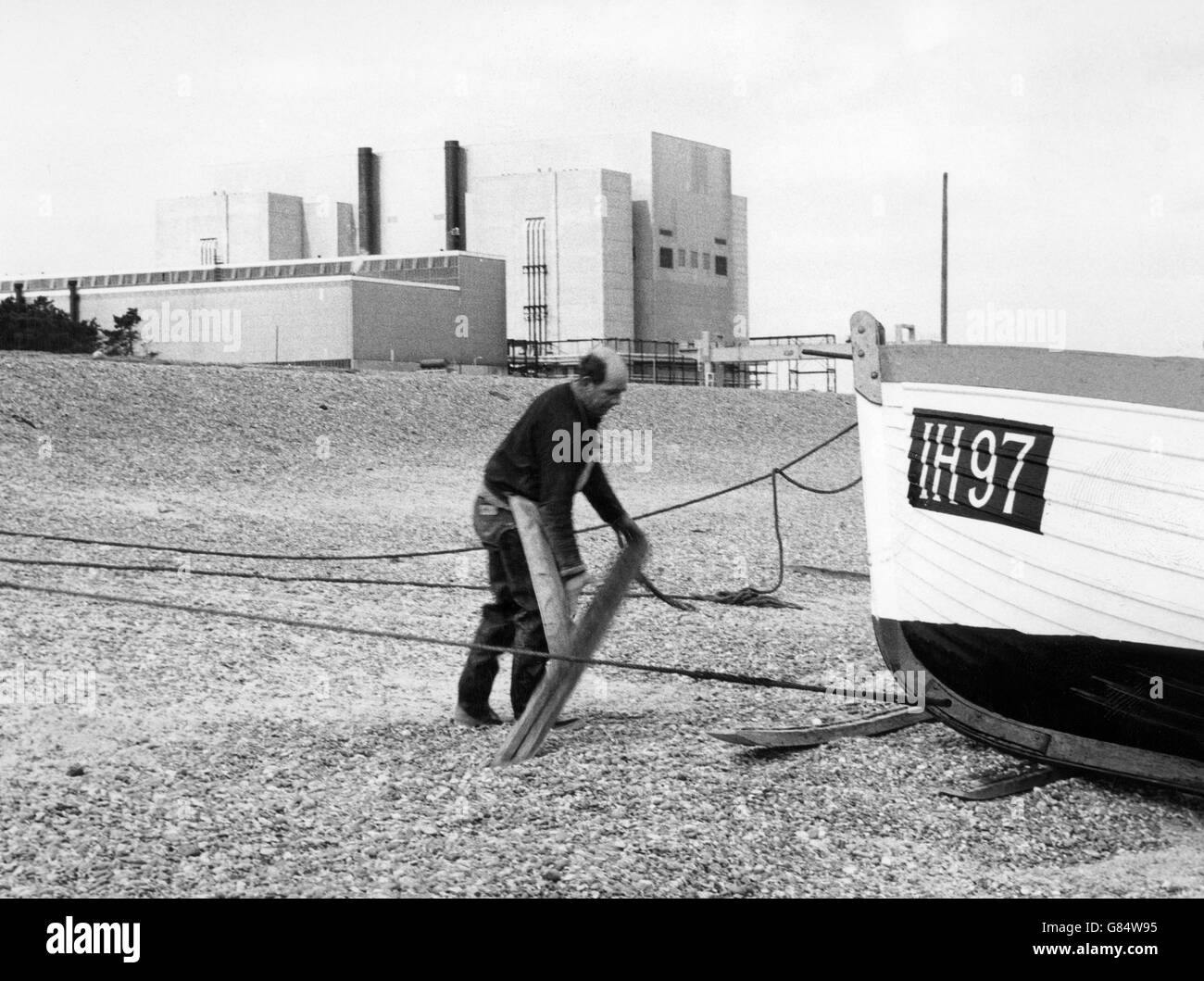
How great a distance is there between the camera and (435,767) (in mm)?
6805

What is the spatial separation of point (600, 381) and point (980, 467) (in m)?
2.02

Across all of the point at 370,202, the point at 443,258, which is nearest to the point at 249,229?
the point at 370,202

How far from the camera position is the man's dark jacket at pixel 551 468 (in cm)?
655

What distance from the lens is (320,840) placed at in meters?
5.84

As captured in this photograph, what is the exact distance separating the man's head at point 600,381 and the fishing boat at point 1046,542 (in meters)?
1.58

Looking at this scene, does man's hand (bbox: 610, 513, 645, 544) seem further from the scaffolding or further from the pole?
the scaffolding

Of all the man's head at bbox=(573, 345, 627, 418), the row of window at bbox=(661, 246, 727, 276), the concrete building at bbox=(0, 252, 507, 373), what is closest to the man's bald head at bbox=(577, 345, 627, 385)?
the man's head at bbox=(573, 345, 627, 418)

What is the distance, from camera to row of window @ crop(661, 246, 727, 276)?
172ft

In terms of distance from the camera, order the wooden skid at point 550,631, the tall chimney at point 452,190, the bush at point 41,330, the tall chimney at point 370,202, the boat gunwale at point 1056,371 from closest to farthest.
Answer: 1. the boat gunwale at point 1056,371
2. the wooden skid at point 550,631
3. the bush at point 41,330
4. the tall chimney at point 452,190
5. the tall chimney at point 370,202

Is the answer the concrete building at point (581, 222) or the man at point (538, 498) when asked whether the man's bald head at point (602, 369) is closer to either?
the man at point (538, 498)

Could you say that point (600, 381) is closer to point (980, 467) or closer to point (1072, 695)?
point (980, 467)

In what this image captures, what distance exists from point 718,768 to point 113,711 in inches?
124

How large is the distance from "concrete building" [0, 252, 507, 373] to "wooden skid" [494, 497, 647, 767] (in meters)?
32.4

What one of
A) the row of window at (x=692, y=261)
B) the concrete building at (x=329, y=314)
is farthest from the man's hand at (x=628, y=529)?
the row of window at (x=692, y=261)
